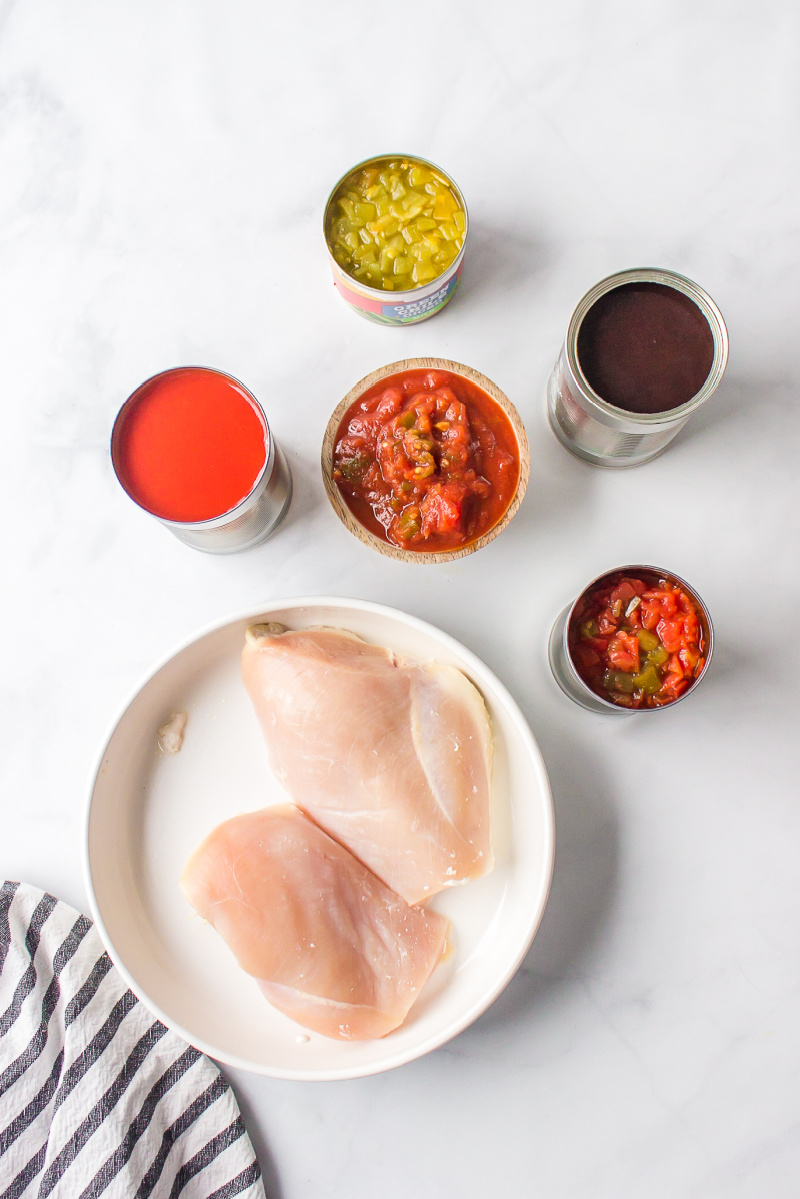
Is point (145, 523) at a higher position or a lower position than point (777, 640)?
higher

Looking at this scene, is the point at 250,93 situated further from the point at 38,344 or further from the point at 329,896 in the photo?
the point at 329,896

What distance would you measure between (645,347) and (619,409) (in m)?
0.14

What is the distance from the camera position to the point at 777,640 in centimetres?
162

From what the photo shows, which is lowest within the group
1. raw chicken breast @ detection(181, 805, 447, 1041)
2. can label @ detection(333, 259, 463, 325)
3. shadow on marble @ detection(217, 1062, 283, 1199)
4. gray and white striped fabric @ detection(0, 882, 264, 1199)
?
shadow on marble @ detection(217, 1062, 283, 1199)

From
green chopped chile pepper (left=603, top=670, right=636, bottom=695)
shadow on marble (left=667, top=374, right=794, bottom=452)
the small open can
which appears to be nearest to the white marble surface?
shadow on marble (left=667, top=374, right=794, bottom=452)

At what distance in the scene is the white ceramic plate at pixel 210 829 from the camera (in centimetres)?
144

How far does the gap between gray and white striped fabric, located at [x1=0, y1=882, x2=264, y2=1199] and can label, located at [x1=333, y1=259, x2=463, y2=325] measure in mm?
1356

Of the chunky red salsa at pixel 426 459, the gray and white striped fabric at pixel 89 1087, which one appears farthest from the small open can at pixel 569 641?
the gray and white striped fabric at pixel 89 1087

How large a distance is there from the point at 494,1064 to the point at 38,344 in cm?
181

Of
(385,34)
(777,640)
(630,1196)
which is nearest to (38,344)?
(385,34)

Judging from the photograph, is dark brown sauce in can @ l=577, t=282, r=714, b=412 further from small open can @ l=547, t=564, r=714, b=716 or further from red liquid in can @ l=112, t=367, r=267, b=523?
red liquid in can @ l=112, t=367, r=267, b=523

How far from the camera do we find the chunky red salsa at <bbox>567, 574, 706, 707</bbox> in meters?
1.39

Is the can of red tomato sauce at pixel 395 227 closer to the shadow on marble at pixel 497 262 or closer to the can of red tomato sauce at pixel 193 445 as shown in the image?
the shadow on marble at pixel 497 262

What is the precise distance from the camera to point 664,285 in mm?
1356
